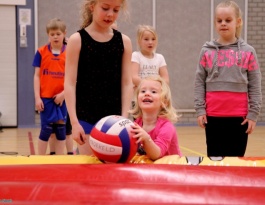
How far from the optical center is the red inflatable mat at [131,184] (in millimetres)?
2186

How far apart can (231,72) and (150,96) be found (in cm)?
71

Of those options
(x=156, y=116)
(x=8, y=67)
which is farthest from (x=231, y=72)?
(x=8, y=67)

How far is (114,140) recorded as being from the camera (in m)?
2.74

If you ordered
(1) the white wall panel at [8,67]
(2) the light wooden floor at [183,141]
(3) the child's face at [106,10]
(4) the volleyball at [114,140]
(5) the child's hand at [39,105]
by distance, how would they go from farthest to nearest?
(1) the white wall panel at [8,67] → (2) the light wooden floor at [183,141] → (5) the child's hand at [39,105] → (3) the child's face at [106,10] → (4) the volleyball at [114,140]

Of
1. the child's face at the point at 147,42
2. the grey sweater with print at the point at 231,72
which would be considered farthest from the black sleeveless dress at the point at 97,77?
the child's face at the point at 147,42

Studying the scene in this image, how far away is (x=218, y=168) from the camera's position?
2660 mm

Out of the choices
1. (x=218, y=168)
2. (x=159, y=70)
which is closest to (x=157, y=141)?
(x=218, y=168)

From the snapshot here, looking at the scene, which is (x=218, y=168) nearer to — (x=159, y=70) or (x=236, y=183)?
(x=236, y=183)

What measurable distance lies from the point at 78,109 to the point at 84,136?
0.65ft

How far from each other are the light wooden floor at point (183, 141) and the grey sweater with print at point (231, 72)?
2192mm

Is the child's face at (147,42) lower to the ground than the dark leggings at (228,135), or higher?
higher

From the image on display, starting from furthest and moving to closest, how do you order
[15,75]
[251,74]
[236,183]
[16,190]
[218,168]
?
[15,75], [251,74], [218,168], [236,183], [16,190]

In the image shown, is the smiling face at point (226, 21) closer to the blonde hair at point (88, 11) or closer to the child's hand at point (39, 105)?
the blonde hair at point (88, 11)

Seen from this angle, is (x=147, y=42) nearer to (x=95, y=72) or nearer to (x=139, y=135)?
(x=95, y=72)
